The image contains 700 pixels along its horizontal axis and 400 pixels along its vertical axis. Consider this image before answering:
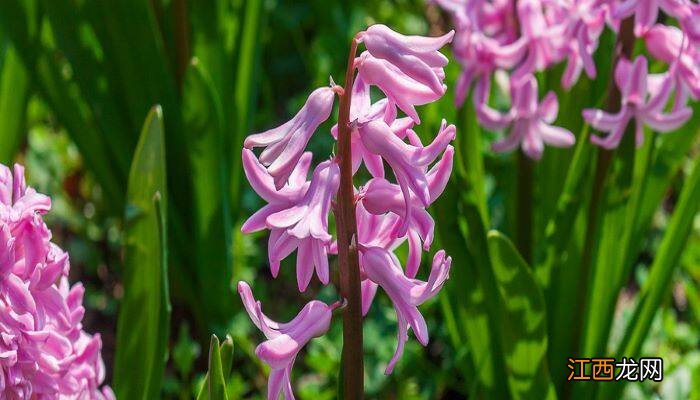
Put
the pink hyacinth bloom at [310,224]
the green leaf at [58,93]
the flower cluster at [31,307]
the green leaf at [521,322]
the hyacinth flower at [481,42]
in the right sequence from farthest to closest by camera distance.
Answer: the green leaf at [58,93] < the hyacinth flower at [481,42] < the green leaf at [521,322] < the flower cluster at [31,307] < the pink hyacinth bloom at [310,224]

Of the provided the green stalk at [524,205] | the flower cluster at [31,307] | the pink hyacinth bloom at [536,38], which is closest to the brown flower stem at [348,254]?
the flower cluster at [31,307]

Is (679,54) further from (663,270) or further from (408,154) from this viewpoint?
(408,154)

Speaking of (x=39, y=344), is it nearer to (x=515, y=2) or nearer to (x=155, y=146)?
(x=155, y=146)

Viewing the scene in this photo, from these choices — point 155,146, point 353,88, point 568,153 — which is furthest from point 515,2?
point 353,88

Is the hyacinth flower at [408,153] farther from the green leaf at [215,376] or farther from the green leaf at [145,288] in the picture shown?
the green leaf at [145,288]

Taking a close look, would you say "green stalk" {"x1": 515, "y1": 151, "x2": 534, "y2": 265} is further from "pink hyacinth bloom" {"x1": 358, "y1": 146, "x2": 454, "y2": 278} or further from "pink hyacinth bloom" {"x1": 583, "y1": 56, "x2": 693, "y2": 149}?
"pink hyacinth bloom" {"x1": 358, "y1": 146, "x2": 454, "y2": 278}

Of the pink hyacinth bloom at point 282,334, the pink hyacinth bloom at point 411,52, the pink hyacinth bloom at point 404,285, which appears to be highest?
the pink hyacinth bloom at point 411,52

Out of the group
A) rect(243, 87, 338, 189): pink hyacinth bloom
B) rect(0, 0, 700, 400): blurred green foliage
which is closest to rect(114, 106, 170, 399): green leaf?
rect(0, 0, 700, 400): blurred green foliage
